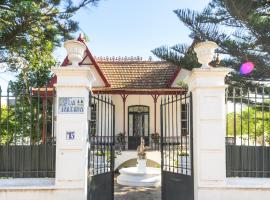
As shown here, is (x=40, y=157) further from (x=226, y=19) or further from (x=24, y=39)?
(x=226, y=19)

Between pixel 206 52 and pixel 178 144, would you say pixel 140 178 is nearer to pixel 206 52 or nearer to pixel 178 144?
pixel 178 144

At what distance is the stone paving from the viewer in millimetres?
7730

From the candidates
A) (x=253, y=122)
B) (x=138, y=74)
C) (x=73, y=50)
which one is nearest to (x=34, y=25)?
(x=73, y=50)

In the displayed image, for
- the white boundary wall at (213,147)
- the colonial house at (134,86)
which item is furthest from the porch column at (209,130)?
the colonial house at (134,86)

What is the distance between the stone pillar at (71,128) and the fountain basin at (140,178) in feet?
14.0

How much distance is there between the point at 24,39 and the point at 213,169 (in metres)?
6.27

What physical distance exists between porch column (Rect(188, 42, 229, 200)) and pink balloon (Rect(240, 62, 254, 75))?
4.21 metres

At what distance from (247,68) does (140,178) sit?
166 inches

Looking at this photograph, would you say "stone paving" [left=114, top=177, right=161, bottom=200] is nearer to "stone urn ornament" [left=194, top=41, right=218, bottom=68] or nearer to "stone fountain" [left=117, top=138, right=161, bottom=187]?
"stone fountain" [left=117, top=138, right=161, bottom=187]

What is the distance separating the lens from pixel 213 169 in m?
5.33

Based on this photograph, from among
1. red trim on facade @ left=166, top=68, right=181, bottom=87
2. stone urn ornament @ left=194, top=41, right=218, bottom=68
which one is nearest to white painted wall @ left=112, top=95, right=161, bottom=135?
red trim on facade @ left=166, top=68, right=181, bottom=87

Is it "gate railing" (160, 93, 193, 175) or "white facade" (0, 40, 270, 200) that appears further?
"gate railing" (160, 93, 193, 175)

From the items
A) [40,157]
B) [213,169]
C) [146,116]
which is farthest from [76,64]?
[146,116]

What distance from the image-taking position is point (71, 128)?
17.4ft
